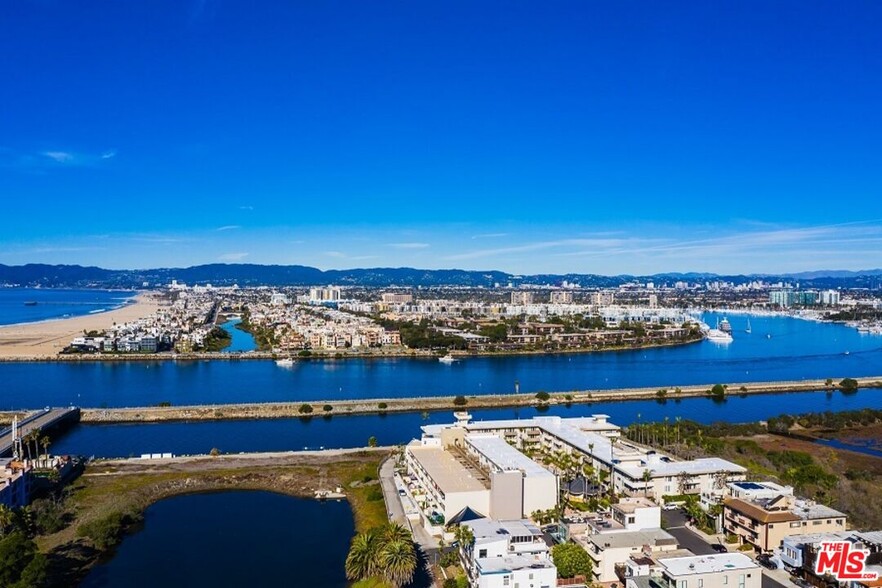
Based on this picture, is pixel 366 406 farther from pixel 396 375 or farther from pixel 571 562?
pixel 571 562

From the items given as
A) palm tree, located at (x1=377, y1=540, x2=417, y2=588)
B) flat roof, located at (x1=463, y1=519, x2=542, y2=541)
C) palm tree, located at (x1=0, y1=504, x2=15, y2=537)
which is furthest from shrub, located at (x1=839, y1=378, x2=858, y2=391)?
palm tree, located at (x1=0, y1=504, x2=15, y2=537)

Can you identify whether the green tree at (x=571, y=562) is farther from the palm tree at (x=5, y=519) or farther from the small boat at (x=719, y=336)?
the small boat at (x=719, y=336)

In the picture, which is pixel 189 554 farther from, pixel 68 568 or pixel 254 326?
pixel 254 326

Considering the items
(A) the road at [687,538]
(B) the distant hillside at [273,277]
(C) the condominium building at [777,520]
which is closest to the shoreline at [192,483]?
(A) the road at [687,538]

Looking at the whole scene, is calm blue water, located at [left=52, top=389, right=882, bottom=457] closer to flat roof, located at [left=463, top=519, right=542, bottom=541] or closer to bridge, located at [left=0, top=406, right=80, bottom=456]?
bridge, located at [left=0, top=406, right=80, bottom=456]

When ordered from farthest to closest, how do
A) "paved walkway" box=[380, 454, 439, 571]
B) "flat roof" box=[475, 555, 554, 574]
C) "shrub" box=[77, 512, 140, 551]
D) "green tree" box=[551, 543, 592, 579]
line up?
1. "shrub" box=[77, 512, 140, 551]
2. "paved walkway" box=[380, 454, 439, 571]
3. "green tree" box=[551, 543, 592, 579]
4. "flat roof" box=[475, 555, 554, 574]

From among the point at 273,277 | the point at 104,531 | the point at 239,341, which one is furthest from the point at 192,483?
the point at 273,277

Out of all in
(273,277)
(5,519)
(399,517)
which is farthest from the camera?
(273,277)
